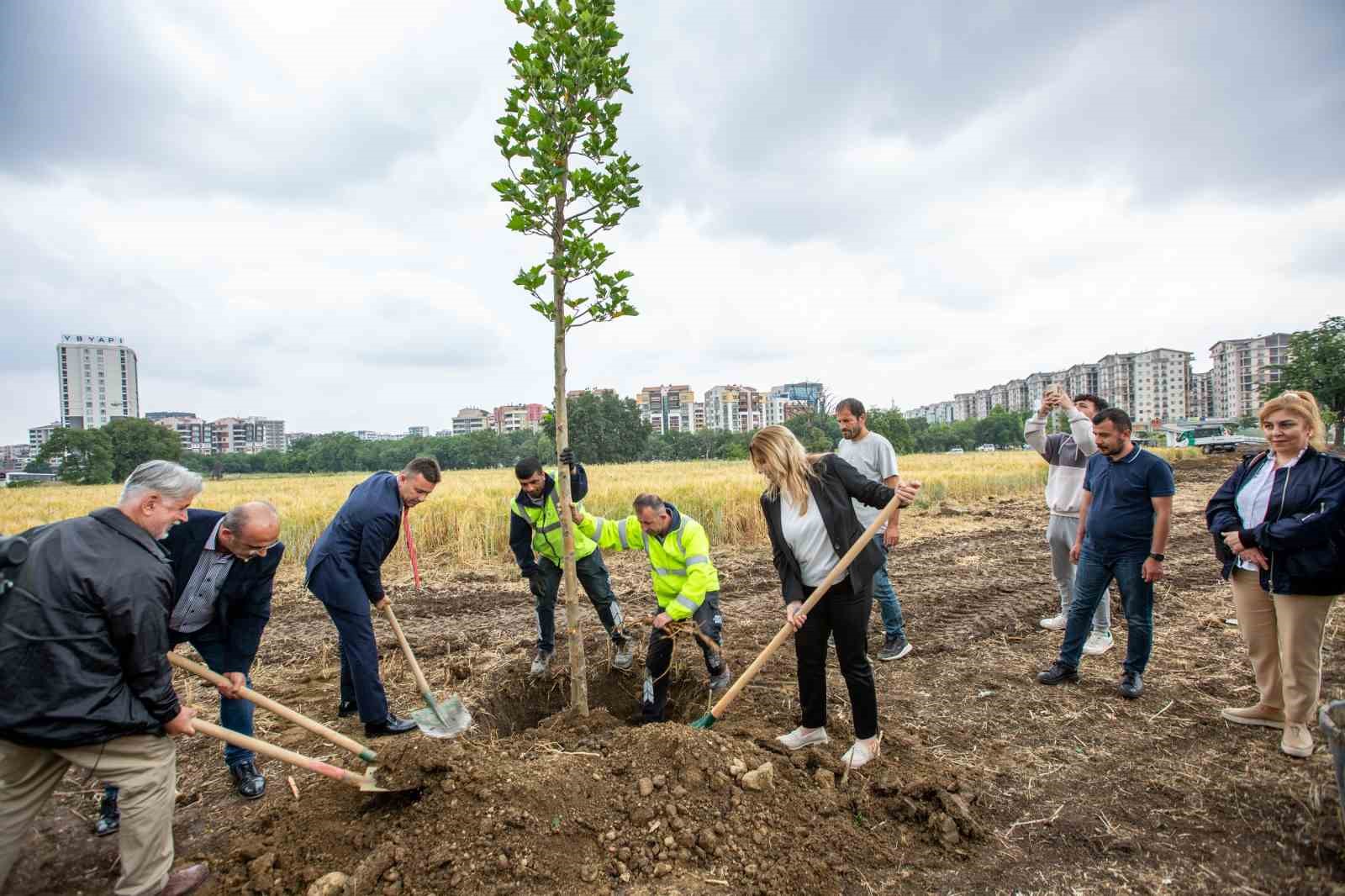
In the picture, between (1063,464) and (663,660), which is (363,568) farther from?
(1063,464)

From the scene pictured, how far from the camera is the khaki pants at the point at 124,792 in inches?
94.7

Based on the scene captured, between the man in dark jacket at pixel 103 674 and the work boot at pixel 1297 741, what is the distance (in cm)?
554

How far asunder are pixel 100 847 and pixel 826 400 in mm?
60183

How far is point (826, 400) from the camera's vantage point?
60.2 metres

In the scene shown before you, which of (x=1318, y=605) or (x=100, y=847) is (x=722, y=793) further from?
(x=1318, y=605)

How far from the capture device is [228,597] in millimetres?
3445

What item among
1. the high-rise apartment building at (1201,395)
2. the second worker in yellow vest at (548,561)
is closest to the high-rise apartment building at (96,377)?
the second worker in yellow vest at (548,561)

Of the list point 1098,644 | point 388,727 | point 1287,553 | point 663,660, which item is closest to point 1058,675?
point 1098,644

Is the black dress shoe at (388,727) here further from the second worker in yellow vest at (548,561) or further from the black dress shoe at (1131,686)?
the black dress shoe at (1131,686)

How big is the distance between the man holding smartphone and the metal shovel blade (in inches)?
191

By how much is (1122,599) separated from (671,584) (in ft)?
10.2

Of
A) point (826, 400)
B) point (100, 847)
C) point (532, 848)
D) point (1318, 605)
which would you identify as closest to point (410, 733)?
point (100, 847)

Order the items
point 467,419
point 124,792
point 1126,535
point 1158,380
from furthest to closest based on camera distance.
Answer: point 467,419 → point 1158,380 → point 1126,535 → point 124,792

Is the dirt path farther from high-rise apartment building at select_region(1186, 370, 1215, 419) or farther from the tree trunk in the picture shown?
high-rise apartment building at select_region(1186, 370, 1215, 419)
